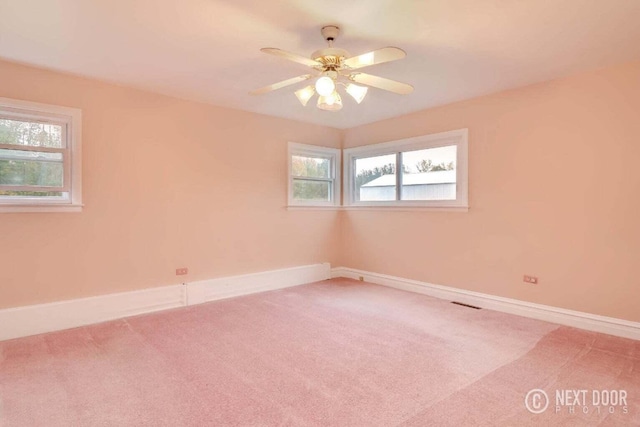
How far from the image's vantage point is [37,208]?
3201mm

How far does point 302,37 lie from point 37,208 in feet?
9.46

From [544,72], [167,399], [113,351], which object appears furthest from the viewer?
[544,72]

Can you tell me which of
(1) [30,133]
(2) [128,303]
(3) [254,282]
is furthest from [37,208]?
(3) [254,282]

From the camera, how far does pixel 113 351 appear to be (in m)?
2.80

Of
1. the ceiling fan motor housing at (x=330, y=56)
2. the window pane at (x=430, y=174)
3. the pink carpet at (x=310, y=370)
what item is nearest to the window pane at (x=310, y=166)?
the window pane at (x=430, y=174)

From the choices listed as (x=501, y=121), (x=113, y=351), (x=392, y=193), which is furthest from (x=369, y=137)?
(x=113, y=351)

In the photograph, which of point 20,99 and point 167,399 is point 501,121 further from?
point 20,99

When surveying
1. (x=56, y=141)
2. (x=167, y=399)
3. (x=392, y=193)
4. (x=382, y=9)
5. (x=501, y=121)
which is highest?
(x=382, y=9)

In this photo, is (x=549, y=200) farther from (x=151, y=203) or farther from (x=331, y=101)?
(x=151, y=203)

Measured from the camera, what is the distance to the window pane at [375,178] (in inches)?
202

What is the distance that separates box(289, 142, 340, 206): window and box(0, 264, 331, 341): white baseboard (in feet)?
3.75

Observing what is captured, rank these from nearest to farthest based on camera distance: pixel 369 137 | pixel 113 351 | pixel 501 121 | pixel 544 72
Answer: pixel 113 351
pixel 544 72
pixel 501 121
pixel 369 137

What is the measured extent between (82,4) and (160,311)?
2.98 meters

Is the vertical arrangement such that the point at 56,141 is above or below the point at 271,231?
above
